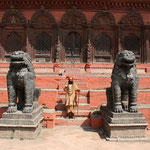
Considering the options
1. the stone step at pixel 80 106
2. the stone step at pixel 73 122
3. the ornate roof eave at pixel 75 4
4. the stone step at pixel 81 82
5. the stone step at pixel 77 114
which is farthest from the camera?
the ornate roof eave at pixel 75 4

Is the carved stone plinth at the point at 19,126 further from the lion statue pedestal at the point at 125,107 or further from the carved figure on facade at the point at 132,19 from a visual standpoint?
the carved figure on facade at the point at 132,19

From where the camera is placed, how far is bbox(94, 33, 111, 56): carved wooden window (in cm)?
1422

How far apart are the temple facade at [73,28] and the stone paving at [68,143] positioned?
9.46 metres

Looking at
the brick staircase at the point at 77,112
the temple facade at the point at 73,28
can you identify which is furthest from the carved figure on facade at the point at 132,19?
the brick staircase at the point at 77,112

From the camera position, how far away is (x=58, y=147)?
13.4 ft

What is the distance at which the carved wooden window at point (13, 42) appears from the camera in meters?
14.2

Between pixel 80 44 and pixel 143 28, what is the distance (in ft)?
19.6

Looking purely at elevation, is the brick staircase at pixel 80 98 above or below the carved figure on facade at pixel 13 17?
below

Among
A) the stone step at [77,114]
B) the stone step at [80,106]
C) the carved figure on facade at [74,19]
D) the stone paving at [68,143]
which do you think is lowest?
the stone paving at [68,143]

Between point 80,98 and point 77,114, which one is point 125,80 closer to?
point 77,114

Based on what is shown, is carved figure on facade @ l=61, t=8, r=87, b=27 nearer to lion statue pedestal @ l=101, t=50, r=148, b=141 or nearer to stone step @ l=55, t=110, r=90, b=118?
stone step @ l=55, t=110, r=90, b=118

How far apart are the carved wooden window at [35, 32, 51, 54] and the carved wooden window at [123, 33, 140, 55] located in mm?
7112

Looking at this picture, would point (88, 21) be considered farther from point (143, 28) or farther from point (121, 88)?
point (121, 88)

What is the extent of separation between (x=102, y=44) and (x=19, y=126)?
37.8 ft
